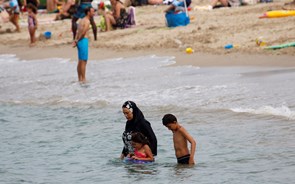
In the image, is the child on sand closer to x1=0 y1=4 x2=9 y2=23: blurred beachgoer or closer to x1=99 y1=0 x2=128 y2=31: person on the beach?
x1=0 y1=4 x2=9 y2=23: blurred beachgoer

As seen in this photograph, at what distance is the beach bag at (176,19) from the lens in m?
21.1

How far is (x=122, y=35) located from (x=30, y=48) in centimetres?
249

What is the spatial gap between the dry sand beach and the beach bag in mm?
207

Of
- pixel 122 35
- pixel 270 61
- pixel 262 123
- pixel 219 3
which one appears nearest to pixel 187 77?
pixel 270 61

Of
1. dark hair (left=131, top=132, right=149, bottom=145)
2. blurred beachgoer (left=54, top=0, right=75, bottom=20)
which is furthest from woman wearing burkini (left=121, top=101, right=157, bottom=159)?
blurred beachgoer (left=54, top=0, right=75, bottom=20)

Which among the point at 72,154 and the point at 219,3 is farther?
the point at 219,3

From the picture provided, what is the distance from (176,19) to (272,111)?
9812mm

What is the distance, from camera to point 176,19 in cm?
2117

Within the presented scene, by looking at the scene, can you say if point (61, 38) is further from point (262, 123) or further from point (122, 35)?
point (262, 123)

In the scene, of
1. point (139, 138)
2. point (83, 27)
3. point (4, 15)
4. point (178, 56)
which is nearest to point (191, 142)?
point (139, 138)

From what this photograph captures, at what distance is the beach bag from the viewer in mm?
21109

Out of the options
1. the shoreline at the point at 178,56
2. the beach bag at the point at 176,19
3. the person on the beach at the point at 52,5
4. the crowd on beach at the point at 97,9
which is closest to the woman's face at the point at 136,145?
the shoreline at the point at 178,56

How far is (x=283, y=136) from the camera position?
10.2 metres

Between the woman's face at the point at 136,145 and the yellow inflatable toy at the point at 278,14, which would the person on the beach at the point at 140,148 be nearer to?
the woman's face at the point at 136,145
